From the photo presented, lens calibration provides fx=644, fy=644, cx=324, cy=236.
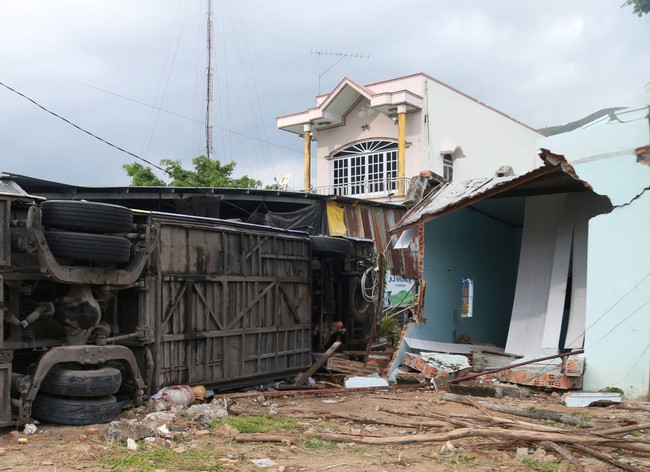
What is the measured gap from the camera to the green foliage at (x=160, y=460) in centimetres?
574

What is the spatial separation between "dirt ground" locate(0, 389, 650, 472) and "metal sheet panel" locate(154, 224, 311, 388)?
4.12 ft

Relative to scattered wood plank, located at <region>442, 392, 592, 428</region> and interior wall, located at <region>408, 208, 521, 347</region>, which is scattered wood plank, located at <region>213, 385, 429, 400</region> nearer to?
interior wall, located at <region>408, 208, 521, 347</region>

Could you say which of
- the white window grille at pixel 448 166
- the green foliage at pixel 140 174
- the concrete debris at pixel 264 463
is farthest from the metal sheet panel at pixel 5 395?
the white window grille at pixel 448 166

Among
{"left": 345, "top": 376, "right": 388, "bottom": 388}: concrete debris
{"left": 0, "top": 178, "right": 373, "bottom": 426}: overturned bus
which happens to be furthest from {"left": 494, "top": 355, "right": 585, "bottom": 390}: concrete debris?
{"left": 0, "top": 178, "right": 373, "bottom": 426}: overturned bus

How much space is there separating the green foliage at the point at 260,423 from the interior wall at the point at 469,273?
17.4 ft

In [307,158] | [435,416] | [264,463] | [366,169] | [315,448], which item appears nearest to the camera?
[264,463]

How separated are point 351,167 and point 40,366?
76.5ft

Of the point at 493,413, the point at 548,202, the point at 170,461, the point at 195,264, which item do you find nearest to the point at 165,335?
the point at 195,264

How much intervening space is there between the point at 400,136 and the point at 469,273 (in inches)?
498

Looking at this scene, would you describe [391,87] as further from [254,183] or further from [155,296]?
[155,296]

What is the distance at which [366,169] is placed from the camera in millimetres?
28984

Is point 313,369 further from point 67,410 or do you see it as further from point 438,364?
point 67,410

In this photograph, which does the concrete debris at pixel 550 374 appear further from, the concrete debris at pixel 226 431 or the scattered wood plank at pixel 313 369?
the concrete debris at pixel 226 431

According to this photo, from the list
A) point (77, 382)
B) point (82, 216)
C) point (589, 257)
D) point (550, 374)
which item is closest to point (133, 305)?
point (77, 382)
